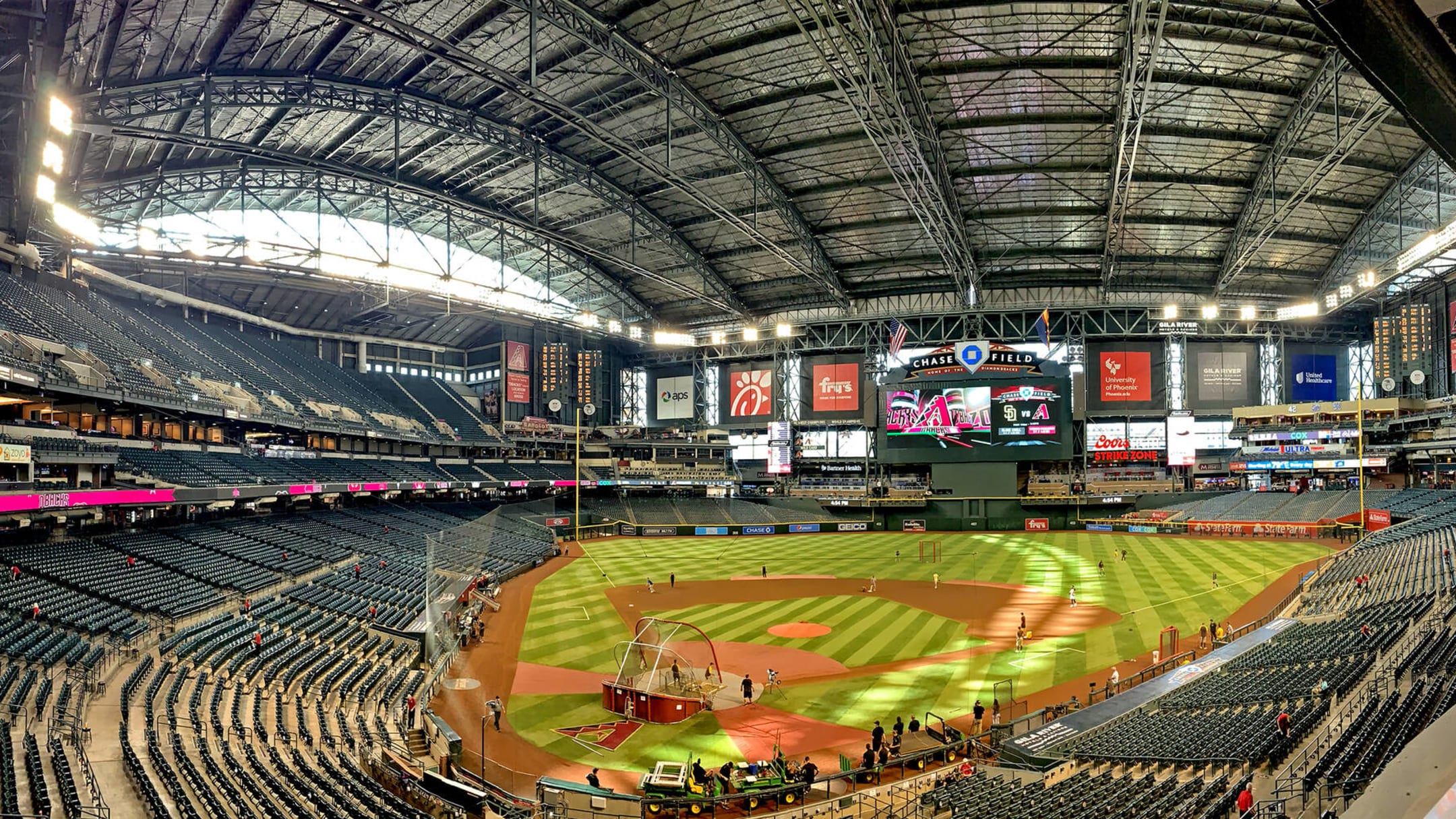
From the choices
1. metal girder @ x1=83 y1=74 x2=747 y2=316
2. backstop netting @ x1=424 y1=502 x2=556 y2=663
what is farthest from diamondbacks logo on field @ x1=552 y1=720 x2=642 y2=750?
metal girder @ x1=83 y1=74 x2=747 y2=316

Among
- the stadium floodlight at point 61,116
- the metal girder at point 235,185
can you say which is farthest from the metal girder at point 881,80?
the stadium floodlight at point 61,116

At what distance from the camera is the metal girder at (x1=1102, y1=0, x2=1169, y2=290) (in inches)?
1147

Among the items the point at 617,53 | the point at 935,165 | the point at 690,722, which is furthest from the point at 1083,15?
the point at 690,722

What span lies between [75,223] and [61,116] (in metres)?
11.7

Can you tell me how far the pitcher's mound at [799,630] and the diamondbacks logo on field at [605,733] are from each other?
10733 millimetres

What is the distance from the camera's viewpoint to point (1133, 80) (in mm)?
32188

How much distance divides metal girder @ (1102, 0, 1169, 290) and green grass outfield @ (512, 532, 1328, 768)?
2156 cm

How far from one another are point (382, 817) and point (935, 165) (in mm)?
43667

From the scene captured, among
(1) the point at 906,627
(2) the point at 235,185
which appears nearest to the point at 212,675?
(1) the point at 906,627

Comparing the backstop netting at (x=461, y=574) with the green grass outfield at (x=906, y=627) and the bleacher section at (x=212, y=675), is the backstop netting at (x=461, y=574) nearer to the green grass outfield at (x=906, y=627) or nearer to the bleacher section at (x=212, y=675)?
the bleacher section at (x=212, y=675)

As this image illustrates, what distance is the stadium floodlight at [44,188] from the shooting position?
28.0 metres

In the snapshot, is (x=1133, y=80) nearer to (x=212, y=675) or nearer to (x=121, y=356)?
(x=212, y=675)

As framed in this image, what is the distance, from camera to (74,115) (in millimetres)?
29219

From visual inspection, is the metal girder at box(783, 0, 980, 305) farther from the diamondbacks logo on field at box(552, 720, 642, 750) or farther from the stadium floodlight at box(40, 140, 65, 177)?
the stadium floodlight at box(40, 140, 65, 177)
